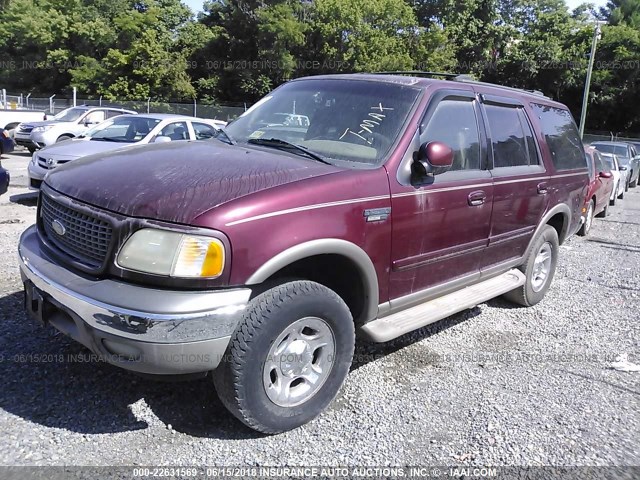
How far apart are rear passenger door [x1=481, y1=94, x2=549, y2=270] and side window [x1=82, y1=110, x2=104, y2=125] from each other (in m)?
13.9

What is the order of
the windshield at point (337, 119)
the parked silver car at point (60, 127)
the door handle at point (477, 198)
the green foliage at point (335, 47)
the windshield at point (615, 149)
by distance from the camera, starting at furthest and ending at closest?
the green foliage at point (335, 47) → the windshield at point (615, 149) → the parked silver car at point (60, 127) → the door handle at point (477, 198) → the windshield at point (337, 119)

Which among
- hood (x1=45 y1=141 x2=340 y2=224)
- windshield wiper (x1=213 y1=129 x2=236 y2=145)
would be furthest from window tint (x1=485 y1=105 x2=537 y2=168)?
windshield wiper (x1=213 y1=129 x2=236 y2=145)

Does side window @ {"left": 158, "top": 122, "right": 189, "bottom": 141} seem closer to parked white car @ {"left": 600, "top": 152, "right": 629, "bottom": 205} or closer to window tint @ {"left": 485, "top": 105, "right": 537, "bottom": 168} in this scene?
window tint @ {"left": 485, "top": 105, "right": 537, "bottom": 168}

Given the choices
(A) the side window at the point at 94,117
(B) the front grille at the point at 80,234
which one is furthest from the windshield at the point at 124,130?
(B) the front grille at the point at 80,234

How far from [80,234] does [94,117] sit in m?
15.0

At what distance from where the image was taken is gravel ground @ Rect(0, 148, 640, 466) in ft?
9.44

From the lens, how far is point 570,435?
3227 mm

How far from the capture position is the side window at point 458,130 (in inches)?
149

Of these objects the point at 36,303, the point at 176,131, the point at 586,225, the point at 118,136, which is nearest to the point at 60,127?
the point at 118,136

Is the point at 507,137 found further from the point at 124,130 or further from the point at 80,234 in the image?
the point at 124,130

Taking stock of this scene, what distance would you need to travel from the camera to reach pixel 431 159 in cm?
338

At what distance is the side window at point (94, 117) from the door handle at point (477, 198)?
14.3m

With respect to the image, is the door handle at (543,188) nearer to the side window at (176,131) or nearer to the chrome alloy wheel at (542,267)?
the chrome alloy wheel at (542,267)

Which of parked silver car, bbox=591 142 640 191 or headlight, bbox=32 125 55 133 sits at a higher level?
parked silver car, bbox=591 142 640 191
